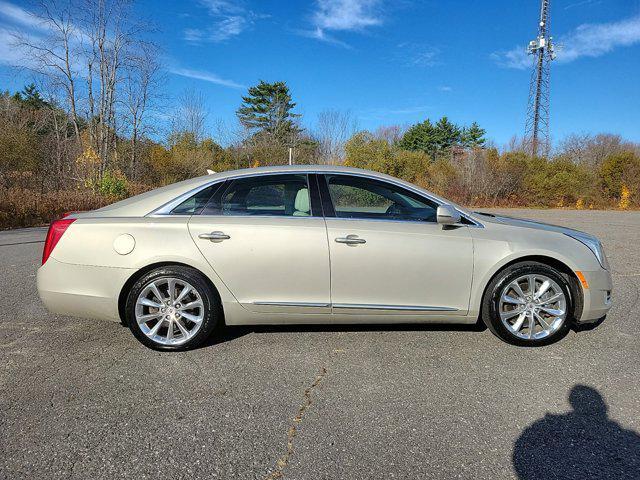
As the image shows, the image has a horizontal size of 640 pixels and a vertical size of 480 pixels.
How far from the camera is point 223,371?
9.92ft

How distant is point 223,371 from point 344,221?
1.50 m

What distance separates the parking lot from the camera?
6.73ft

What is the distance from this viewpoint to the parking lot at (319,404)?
2.05 m

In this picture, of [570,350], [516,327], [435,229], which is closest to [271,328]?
[435,229]

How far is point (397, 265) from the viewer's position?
10.9 feet

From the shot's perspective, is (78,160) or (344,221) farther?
Answer: (78,160)

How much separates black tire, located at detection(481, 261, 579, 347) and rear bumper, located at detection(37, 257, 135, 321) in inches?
116

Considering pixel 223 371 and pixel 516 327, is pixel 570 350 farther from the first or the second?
pixel 223 371

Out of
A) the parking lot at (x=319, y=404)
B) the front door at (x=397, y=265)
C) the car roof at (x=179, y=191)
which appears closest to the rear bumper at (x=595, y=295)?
the parking lot at (x=319, y=404)

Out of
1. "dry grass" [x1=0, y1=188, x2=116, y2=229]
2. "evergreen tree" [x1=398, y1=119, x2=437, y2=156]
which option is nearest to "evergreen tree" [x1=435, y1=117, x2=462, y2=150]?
"evergreen tree" [x1=398, y1=119, x2=437, y2=156]

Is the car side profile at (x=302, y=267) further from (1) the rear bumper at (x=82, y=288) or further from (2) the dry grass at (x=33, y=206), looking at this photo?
(2) the dry grass at (x=33, y=206)

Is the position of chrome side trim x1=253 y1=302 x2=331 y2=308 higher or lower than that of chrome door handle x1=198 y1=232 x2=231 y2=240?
lower

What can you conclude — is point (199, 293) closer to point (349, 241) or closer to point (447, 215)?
point (349, 241)

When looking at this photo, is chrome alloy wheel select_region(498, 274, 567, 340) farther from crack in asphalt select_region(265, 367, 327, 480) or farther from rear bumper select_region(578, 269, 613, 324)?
crack in asphalt select_region(265, 367, 327, 480)
